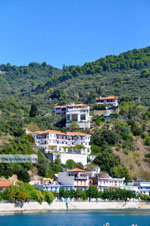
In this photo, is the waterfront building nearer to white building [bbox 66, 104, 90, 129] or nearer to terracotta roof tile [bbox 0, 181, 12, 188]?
terracotta roof tile [bbox 0, 181, 12, 188]

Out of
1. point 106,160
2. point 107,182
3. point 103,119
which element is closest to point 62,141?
point 106,160

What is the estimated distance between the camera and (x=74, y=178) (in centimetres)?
8300

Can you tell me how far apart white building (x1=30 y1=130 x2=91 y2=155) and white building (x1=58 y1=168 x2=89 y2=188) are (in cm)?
1241

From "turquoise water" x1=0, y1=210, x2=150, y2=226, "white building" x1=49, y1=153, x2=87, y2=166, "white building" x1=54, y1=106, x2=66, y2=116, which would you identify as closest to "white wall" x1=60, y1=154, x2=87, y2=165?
"white building" x1=49, y1=153, x2=87, y2=166

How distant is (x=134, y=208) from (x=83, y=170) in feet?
38.6

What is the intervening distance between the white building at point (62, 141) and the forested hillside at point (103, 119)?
2.92 m

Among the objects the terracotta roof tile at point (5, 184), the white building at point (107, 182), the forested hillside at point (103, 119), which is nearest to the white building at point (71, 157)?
the forested hillside at point (103, 119)

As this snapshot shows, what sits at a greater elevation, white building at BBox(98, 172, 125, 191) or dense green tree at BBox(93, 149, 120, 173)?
dense green tree at BBox(93, 149, 120, 173)

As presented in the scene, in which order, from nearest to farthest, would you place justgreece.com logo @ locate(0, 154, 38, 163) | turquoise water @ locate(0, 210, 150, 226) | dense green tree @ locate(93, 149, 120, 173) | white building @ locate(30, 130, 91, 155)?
turquoise water @ locate(0, 210, 150, 226)
justgreece.com logo @ locate(0, 154, 38, 163)
dense green tree @ locate(93, 149, 120, 173)
white building @ locate(30, 130, 91, 155)

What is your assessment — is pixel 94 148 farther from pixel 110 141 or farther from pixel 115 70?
pixel 115 70

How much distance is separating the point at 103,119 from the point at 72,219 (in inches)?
2051

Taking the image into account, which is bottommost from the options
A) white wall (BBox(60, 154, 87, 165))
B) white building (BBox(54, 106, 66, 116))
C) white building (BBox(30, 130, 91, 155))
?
white wall (BBox(60, 154, 87, 165))

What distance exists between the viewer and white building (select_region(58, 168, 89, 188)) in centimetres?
8306

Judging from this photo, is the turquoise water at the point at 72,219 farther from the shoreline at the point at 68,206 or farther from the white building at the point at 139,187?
the white building at the point at 139,187
